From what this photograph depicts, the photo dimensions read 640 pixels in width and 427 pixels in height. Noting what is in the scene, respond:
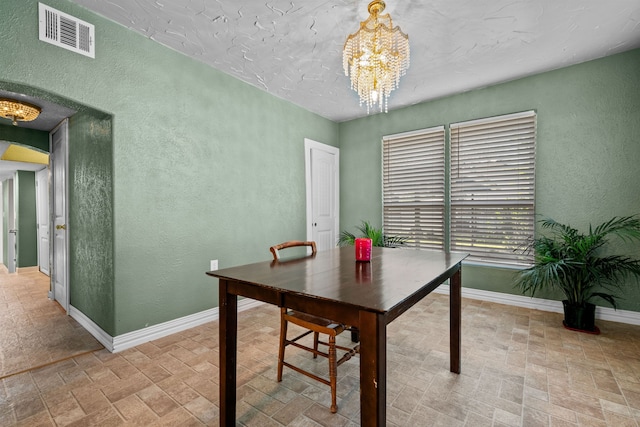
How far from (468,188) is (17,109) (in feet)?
16.5

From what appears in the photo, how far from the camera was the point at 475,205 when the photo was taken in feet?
12.1

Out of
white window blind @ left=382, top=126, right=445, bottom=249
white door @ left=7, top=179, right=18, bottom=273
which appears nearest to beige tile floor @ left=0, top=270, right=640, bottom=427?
white window blind @ left=382, top=126, right=445, bottom=249

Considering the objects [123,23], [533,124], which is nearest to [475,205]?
[533,124]

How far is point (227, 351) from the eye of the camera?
146cm

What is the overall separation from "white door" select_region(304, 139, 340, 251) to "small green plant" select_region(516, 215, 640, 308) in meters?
2.71

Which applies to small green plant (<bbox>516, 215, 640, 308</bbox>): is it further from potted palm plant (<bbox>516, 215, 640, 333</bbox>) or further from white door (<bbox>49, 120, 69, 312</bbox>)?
white door (<bbox>49, 120, 69, 312</bbox>)

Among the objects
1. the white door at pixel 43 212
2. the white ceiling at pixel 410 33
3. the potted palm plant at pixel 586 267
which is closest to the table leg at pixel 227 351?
the white ceiling at pixel 410 33

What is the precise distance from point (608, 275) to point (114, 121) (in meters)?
4.81

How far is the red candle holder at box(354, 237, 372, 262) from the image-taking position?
1842mm

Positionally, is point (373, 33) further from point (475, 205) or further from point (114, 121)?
point (475, 205)

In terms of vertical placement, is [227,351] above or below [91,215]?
below

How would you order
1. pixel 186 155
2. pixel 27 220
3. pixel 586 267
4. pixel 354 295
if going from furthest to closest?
pixel 27 220 < pixel 186 155 < pixel 586 267 < pixel 354 295

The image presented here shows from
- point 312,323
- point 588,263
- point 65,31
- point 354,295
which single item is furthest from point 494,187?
point 65,31

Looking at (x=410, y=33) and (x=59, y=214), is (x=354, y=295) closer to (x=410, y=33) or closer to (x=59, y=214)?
(x=410, y=33)
